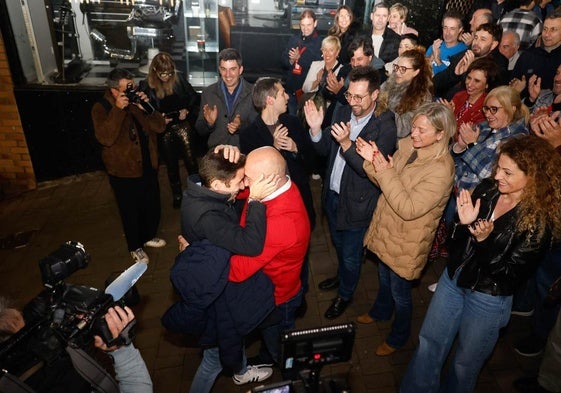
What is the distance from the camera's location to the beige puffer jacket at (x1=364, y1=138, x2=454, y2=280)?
308cm

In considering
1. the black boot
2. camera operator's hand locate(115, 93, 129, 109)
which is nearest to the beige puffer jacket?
camera operator's hand locate(115, 93, 129, 109)

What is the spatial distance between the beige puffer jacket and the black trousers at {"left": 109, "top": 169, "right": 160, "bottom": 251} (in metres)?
2.59

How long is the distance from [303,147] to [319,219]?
2.28 m

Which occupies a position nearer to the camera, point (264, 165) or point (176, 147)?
point (264, 165)

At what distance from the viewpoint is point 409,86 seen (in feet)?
14.1

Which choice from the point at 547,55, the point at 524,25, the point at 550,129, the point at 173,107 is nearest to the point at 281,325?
the point at 550,129

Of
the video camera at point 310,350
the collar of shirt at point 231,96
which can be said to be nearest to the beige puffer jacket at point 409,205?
the video camera at point 310,350

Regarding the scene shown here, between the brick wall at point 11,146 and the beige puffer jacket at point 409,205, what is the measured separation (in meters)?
5.28

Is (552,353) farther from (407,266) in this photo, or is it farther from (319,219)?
(319,219)

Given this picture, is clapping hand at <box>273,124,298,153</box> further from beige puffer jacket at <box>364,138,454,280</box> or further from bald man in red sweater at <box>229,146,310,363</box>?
bald man in red sweater at <box>229,146,310,363</box>

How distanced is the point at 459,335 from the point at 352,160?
1477 millimetres

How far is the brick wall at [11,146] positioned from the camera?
19.7 feet

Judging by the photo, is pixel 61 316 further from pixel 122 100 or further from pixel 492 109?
pixel 492 109

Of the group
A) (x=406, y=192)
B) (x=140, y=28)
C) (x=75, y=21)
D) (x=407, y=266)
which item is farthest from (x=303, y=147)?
(x=75, y=21)
